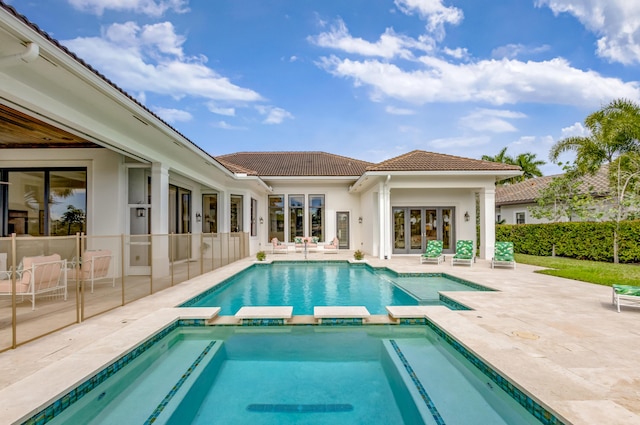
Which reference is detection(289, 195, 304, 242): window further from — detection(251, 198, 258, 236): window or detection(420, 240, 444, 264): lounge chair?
detection(420, 240, 444, 264): lounge chair

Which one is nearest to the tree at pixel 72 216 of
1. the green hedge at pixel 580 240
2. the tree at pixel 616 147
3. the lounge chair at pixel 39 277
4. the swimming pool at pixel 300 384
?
the lounge chair at pixel 39 277

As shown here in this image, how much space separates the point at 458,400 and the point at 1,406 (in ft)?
13.6

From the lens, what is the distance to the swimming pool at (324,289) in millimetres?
7570

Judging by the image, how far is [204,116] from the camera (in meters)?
27.2

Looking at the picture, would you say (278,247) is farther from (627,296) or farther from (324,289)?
(627,296)

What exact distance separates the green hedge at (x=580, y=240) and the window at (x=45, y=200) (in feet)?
64.2

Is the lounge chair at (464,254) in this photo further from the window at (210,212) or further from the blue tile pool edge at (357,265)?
the window at (210,212)

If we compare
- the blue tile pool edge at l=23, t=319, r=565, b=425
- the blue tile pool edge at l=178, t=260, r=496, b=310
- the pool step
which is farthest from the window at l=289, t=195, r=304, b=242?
the pool step

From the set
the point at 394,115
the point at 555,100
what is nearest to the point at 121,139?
the point at 394,115

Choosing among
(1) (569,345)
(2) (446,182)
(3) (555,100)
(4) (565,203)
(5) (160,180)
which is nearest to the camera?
(1) (569,345)

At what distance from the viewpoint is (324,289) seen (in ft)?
30.3

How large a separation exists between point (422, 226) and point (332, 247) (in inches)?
186

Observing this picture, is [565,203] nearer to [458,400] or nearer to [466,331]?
[466,331]

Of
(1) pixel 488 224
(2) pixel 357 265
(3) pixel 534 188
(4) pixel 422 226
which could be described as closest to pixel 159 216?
(2) pixel 357 265
